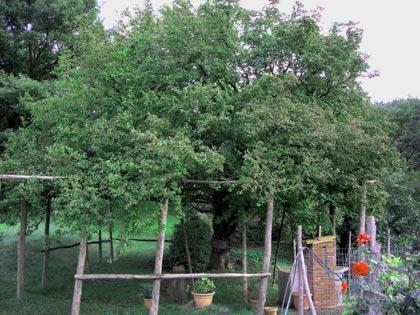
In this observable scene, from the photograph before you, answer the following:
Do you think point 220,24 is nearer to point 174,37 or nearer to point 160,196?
point 174,37

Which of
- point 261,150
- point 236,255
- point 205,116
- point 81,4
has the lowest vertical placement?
point 236,255

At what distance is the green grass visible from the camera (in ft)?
31.6

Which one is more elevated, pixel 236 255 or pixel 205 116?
pixel 205 116

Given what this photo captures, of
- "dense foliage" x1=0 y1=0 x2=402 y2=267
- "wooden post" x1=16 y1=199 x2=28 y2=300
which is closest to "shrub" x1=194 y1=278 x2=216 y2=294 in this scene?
"dense foliage" x1=0 y1=0 x2=402 y2=267

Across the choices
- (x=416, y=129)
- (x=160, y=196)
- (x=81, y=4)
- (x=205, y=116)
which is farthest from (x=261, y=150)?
(x=416, y=129)

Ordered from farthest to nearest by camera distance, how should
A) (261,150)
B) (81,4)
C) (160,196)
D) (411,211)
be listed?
(81,4)
(411,211)
(261,150)
(160,196)

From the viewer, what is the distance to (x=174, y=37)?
9867mm

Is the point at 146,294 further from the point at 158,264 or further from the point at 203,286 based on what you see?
the point at 158,264

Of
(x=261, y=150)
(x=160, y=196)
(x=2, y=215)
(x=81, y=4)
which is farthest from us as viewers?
(x=81, y=4)

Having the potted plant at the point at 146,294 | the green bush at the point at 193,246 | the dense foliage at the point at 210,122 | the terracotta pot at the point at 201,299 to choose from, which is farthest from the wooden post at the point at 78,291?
the green bush at the point at 193,246

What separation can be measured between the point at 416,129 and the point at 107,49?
21975 mm

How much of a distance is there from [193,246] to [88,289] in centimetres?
348

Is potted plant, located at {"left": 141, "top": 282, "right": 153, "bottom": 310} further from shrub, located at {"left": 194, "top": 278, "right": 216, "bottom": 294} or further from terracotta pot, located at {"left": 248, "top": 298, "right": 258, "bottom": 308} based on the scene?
terracotta pot, located at {"left": 248, "top": 298, "right": 258, "bottom": 308}

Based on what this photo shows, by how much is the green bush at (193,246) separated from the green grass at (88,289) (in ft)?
2.77
